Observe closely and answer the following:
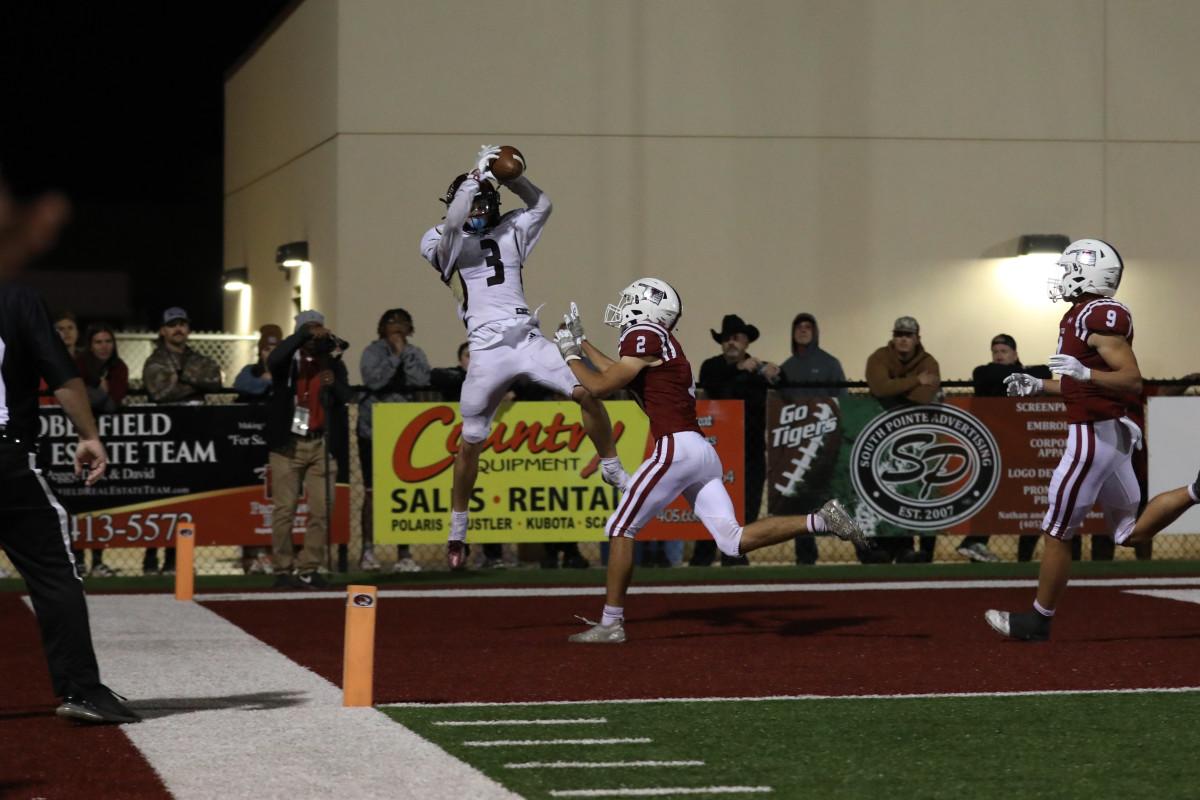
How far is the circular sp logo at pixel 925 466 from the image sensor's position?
54.6 feet

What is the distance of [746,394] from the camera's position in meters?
16.4

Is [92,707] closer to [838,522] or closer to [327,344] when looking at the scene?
[838,522]

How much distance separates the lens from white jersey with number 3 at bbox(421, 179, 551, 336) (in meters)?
11.1

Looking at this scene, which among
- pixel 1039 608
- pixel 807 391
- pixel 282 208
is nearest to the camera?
pixel 1039 608

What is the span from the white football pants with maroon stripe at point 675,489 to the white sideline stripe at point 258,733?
74.6 inches

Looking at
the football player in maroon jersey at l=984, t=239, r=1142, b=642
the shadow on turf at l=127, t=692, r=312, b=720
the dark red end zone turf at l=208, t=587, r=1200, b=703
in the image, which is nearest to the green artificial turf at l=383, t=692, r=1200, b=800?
the dark red end zone turf at l=208, t=587, r=1200, b=703

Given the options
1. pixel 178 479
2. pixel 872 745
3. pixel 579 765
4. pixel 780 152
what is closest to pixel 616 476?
pixel 872 745

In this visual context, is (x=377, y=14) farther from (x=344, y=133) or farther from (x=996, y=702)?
(x=996, y=702)

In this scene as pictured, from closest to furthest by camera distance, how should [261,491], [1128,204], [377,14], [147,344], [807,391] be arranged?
[261,491] → [807,391] → [377,14] → [1128,204] → [147,344]

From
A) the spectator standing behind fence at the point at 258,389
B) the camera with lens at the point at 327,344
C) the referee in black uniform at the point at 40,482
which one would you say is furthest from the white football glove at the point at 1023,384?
the spectator standing behind fence at the point at 258,389

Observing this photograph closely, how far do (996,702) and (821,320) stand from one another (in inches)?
537

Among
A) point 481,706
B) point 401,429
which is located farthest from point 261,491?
point 481,706

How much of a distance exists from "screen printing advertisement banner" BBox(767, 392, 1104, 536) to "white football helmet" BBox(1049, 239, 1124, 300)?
669 cm

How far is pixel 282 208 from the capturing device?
2359cm
